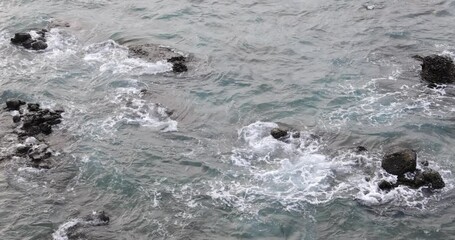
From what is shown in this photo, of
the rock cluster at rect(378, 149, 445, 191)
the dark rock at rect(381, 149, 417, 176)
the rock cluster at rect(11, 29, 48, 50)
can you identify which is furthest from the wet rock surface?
the rock cluster at rect(378, 149, 445, 191)

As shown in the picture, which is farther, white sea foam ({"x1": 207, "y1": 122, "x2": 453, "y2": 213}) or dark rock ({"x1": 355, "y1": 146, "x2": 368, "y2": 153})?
dark rock ({"x1": 355, "y1": 146, "x2": 368, "y2": 153})

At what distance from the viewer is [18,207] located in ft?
60.5

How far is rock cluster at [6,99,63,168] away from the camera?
20.7m

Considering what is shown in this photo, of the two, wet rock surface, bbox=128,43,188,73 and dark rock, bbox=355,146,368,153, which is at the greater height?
wet rock surface, bbox=128,43,188,73

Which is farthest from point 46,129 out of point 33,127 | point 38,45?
point 38,45

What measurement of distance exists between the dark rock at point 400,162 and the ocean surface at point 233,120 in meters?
0.35

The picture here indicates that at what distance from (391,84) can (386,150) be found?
5075 mm

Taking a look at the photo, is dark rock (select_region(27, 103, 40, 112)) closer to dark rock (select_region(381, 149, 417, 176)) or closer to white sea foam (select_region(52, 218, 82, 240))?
white sea foam (select_region(52, 218, 82, 240))

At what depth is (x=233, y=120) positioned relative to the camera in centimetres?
2266

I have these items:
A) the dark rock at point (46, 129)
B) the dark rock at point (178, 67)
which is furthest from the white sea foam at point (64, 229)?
the dark rock at point (178, 67)

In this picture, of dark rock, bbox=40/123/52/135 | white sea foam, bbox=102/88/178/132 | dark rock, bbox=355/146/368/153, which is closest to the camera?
dark rock, bbox=355/146/368/153

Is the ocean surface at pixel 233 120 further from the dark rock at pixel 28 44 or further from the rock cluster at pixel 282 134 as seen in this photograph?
the dark rock at pixel 28 44

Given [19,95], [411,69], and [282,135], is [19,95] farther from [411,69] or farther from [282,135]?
[411,69]

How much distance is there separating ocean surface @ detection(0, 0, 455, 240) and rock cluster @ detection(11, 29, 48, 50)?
564mm
